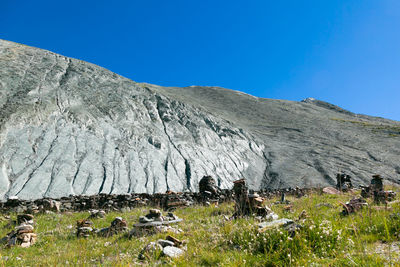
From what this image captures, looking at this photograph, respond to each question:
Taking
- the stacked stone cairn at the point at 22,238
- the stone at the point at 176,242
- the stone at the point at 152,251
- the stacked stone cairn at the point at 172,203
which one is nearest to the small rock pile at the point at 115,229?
the stacked stone cairn at the point at 22,238

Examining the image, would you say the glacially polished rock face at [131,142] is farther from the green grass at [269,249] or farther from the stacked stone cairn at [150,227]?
the green grass at [269,249]

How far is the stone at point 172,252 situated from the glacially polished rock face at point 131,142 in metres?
23.7

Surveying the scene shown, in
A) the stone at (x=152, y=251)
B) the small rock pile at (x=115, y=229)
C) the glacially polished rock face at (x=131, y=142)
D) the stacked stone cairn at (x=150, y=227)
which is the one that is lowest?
the small rock pile at (x=115, y=229)

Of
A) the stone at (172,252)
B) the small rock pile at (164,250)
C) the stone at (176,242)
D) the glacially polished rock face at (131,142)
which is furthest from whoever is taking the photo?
the glacially polished rock face at (131,142)

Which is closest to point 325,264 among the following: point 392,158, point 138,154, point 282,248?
point 282,248

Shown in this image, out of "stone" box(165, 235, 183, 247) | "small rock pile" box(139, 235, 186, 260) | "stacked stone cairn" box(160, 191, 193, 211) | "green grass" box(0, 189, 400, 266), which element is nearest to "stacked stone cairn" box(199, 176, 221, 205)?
"stacked stone cairn" box(160, 191, 193, 211)

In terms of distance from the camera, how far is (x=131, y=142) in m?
37.2

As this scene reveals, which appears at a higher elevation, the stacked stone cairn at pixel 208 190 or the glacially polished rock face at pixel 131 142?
the glacially polished rock face at pixel 131 142

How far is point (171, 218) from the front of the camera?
9.84m

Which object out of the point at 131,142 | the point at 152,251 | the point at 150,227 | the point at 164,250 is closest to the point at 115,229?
the point at 150,227

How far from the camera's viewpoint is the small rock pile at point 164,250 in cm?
534

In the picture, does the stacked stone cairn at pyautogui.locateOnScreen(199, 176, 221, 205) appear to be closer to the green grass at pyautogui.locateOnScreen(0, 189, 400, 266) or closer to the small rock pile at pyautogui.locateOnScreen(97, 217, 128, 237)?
the small rock pile at pyautogui.locateOnScreen(97, 217, 128, 237)

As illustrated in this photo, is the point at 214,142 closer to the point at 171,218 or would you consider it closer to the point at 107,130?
the point at 107,130

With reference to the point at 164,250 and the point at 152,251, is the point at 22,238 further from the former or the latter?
the point at 164,250
